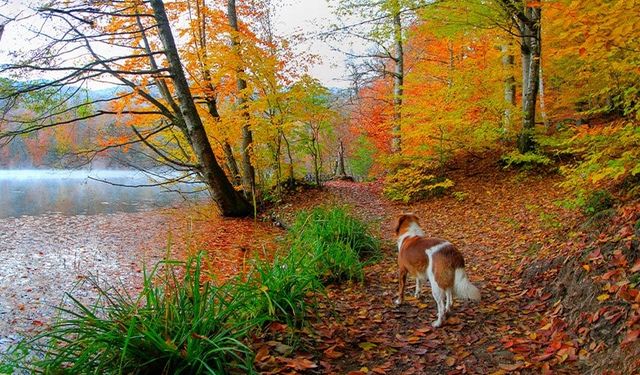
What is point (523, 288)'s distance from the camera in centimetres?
441

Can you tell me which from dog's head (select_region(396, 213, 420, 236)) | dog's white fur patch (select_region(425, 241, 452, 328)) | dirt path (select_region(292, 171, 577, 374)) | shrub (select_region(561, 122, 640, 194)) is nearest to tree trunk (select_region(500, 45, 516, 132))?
dirt path (select_region(292, 171, 577, 374))

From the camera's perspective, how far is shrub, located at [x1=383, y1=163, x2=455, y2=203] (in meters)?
10.7

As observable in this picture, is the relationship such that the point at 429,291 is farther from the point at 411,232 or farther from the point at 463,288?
the point at 463,288

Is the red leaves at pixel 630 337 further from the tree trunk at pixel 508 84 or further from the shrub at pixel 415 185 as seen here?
the tree trunk at pixel 508 84

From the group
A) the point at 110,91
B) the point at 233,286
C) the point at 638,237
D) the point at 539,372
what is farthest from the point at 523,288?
the point at 110,91

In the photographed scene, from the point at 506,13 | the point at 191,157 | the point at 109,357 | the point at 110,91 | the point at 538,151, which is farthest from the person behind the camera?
the point at 191,157

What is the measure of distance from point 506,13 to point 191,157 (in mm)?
9669

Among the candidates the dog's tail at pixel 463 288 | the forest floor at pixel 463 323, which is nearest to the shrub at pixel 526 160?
the forest floor at pixel 463 323

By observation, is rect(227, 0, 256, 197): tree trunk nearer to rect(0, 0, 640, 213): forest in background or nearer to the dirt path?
rect(0, 0, 640, 213): forest in background

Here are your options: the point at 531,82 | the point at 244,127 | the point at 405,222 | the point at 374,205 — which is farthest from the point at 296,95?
the point at 405,222

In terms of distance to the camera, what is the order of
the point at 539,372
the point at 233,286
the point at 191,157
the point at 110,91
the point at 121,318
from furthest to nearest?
the point at 191,157 → the point at 110,91 → the point at 233,286 → the point at 539,372 → the point at 121,318

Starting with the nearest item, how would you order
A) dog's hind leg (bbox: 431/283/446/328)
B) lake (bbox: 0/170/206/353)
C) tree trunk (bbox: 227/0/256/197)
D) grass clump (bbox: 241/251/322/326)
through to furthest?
grass clump (bbox: 241/251/322/326) < dog's hind leg (bbox: 431/283/446/328) < lake (bbox: 0/170/206/353) < tree trunk (bbox: 227/0/256/197)

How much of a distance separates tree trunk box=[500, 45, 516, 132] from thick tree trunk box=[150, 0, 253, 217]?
745cm

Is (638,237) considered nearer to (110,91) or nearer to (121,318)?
(121,318)
